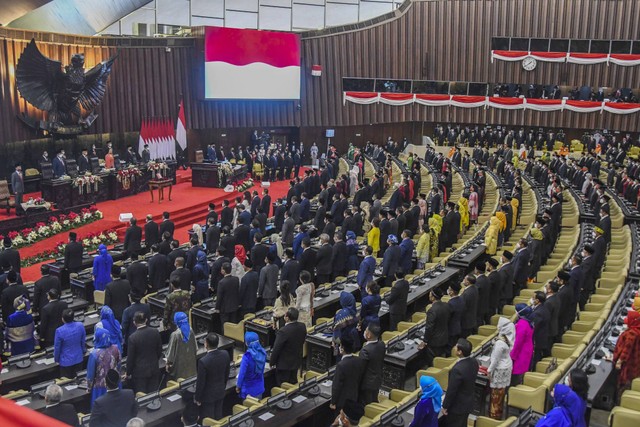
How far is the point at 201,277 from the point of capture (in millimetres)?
9961

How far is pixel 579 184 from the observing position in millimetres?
17984

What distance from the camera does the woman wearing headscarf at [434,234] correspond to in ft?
39.4

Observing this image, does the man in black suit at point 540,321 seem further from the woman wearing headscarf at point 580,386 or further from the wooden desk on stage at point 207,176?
the wooden desk on stage at point 207,176

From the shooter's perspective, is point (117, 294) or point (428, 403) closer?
point (428, 403)

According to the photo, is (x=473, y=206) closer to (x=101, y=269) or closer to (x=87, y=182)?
(x=101, y=269)

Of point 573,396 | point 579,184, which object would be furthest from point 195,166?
point 573,396

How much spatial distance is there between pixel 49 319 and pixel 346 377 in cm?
416

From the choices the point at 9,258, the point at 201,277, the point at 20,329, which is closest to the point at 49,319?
the point at 20,329

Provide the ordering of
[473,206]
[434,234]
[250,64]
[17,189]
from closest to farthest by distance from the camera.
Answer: [434,234] < [473,206] < [17,189] < [250,64]

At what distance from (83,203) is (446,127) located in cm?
1806

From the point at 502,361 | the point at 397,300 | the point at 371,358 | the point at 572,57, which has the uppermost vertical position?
the point at 572,57

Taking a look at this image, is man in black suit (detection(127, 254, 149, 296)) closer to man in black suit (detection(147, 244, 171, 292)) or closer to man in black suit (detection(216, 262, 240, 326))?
man in black suit (detection(147, 244, 171, 292))

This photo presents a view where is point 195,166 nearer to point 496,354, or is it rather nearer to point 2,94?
point 2,94

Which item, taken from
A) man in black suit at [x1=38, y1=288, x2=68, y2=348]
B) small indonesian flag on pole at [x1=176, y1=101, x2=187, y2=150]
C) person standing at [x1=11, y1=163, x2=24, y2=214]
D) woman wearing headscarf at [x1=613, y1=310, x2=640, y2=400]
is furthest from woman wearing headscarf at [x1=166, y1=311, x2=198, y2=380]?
small indonesian flag on pole at [x1=176, y1=101, x2=187, y2=150]
